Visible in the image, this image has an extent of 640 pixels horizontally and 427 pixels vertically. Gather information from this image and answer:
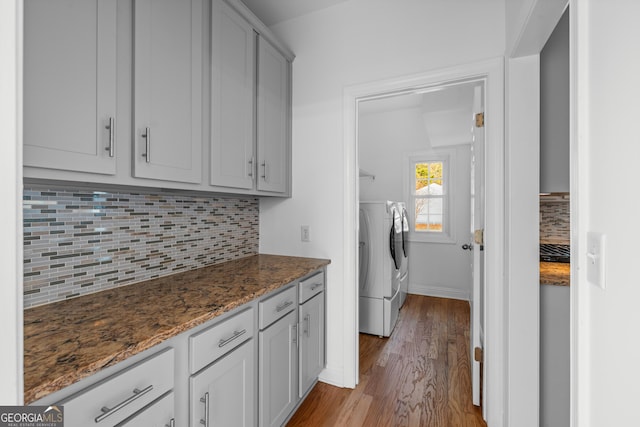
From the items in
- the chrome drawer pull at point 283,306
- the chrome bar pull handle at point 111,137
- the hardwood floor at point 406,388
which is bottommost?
the hardwood floor at point 406,388

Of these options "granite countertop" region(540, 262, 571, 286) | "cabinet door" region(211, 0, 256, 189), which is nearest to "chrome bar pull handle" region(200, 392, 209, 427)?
"cabinet door" region(211, 0, 256, 189)

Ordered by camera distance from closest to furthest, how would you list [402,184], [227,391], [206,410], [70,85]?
[70,85] → [206,410] → [227,391] → [402,184]

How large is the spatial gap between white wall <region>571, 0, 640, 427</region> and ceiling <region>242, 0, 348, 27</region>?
1768 mm

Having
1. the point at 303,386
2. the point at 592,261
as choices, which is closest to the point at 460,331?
the point at 303,386

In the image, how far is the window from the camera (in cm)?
418

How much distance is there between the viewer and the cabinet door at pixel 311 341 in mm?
1777

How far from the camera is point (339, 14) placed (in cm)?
209

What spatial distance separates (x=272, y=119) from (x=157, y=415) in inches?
66.9

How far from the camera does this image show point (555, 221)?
6.95ft

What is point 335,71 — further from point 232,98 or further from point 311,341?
point 311,341

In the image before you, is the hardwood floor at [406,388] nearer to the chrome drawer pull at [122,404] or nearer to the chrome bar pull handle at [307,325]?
the chrome bar pull handle at [307,325]

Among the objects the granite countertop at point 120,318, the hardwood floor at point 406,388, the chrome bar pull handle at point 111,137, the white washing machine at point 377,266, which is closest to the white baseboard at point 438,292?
the hardwood floor at point 406,388
